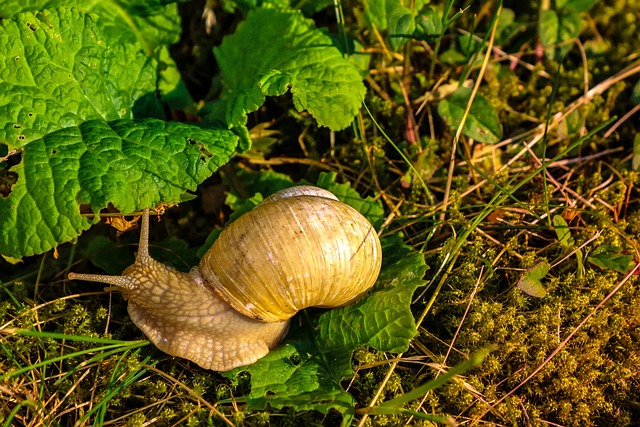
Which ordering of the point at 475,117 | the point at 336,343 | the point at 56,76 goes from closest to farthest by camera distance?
the point at 336,343
the point at 56,76
the point at 475,117

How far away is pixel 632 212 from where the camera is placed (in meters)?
3.25

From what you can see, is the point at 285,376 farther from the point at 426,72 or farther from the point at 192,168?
the point at 426,72

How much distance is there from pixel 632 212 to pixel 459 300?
3.98ft

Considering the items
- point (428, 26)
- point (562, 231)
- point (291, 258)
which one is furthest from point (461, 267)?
point (428, 26)

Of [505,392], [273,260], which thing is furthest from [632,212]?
[273,260]

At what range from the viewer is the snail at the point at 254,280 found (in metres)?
2.57

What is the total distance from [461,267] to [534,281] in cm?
35

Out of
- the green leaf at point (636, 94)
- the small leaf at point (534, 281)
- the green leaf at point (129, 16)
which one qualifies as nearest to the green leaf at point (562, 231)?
the small leaf at point (534, 281)

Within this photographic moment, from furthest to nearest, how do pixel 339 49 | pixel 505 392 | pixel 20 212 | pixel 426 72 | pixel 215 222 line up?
pixel 426 72 < pixel 215 222 < pixel 339 49 < pixel 505 392 < pixel 20 212

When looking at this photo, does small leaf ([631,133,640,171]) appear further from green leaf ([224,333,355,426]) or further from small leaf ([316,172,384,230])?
green leaf ([224,333,355,426])

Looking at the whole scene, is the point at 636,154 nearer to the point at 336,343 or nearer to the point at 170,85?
the point at 336,343

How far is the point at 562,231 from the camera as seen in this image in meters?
3.01

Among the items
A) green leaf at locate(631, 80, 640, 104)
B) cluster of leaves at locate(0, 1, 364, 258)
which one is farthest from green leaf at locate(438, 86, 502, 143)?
green leaf at locate(631, 80, 640, 104)

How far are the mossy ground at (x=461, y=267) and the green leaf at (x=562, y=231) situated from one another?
1.2 inches
